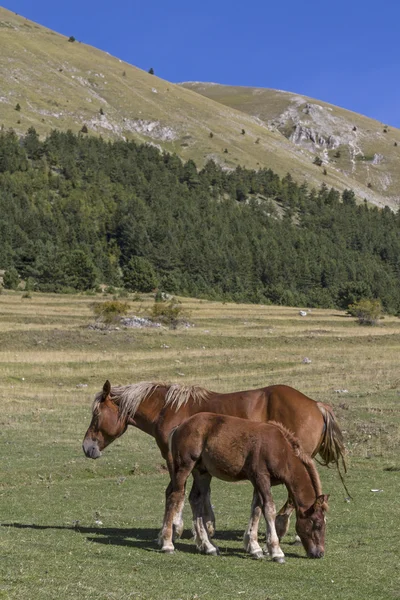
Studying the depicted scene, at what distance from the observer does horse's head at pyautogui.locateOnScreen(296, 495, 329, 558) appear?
10.4 m

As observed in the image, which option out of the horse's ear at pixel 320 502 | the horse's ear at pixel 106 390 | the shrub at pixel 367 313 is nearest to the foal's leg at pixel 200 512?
the horse's ear at pixel 320 502

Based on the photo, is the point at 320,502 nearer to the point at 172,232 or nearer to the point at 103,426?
the point at 103,426

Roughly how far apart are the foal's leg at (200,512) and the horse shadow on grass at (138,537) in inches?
8.9

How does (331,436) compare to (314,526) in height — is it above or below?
above

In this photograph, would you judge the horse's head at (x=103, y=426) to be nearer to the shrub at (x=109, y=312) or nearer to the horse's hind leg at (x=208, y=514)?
the horse's hind leg at (x=208, y=514)

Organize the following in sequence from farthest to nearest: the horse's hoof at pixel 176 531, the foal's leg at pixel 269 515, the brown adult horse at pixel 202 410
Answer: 1. the brown adult horse at pixel 202 410
2. the horse's hoof at pixel 176 531
3. the foal's leg at pixel 269 515

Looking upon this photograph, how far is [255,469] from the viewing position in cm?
1042

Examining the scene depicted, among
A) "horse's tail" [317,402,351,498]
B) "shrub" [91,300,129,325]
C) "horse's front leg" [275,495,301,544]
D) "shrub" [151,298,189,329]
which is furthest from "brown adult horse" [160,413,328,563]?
"shrub" [151,298,189,329]

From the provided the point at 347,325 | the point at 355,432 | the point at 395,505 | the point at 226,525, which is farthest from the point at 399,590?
the point at 347,325

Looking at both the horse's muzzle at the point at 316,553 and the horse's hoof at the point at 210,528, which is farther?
the horse's hoof at the point at 210,528

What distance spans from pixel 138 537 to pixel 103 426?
6.33 feet

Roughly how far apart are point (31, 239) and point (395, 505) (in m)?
99.3

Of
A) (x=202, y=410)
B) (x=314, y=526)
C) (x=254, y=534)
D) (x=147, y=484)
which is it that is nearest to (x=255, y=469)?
(x=254, y=534)

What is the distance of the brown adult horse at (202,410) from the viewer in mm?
12422
